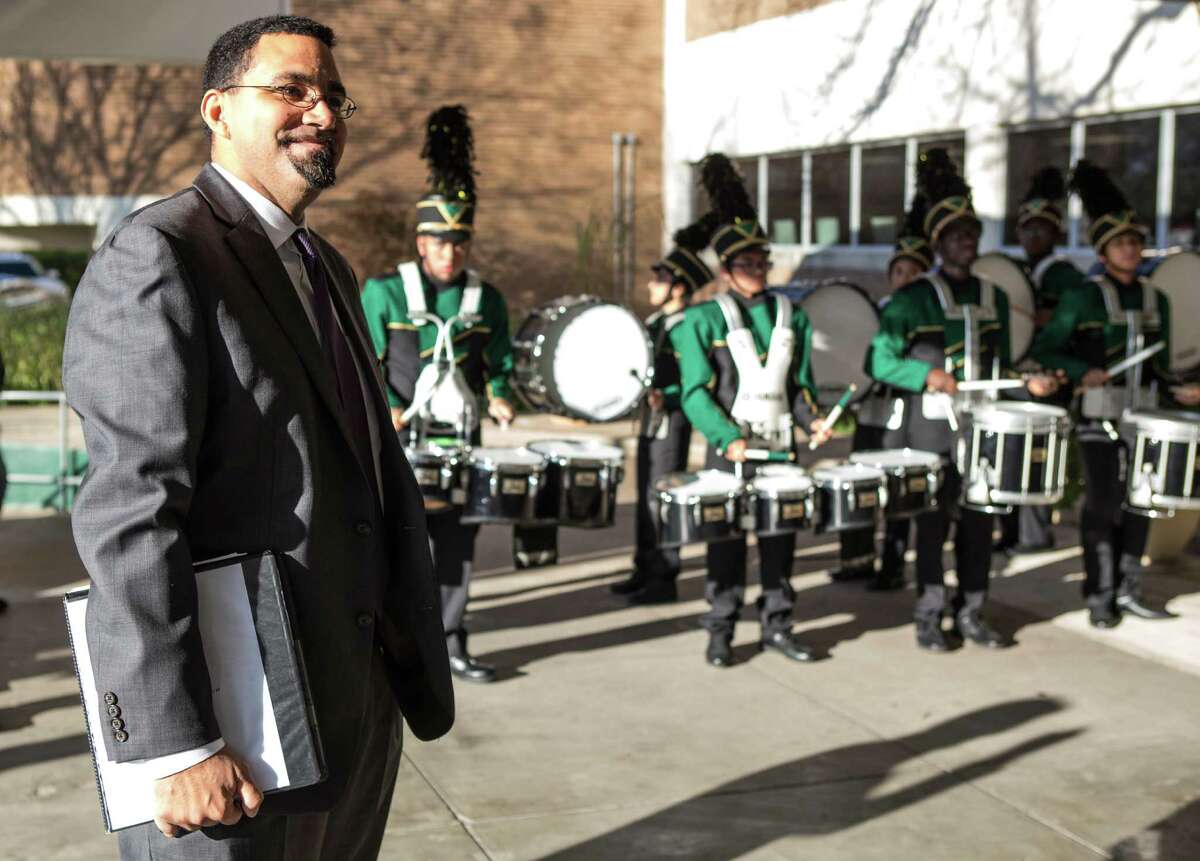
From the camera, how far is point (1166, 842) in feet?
15.5

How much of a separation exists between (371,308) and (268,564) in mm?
4334

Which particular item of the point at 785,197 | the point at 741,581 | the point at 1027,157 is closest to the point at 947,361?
the point at 741,581

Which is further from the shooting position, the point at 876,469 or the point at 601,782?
the point at 876,469

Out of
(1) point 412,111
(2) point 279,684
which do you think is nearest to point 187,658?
(2) point 279,684

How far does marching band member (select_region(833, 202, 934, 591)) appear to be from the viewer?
7.57 metres

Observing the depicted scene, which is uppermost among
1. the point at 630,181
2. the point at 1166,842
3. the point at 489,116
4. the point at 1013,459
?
the point at 489,116

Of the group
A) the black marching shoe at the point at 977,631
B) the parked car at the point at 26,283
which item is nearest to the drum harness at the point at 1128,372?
the black marching shoe at the point at 977,631

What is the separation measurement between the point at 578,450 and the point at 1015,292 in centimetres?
310

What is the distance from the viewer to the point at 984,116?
590 inches

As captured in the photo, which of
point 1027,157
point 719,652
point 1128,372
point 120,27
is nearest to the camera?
point 719,652

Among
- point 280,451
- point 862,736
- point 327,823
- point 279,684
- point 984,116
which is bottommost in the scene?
point 862,736

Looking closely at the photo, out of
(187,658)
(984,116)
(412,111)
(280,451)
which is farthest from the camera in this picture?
(412,111)

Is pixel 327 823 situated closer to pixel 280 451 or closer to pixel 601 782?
pixel 280 451

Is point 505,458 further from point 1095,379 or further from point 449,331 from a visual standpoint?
point 1095,379
